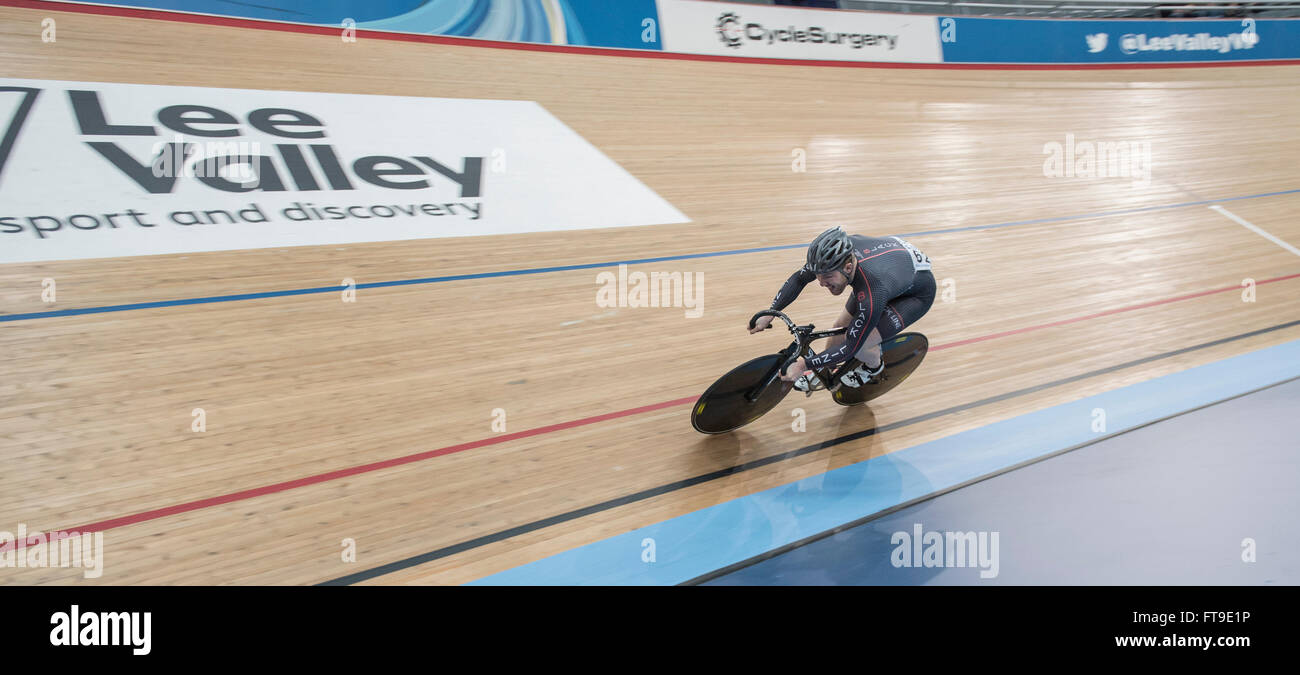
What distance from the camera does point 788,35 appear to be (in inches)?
260

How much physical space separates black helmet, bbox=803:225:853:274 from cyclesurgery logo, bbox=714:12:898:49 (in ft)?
14.6

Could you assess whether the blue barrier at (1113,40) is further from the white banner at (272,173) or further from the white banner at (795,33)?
the white banner at (272,173)

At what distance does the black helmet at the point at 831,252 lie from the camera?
2.42 m

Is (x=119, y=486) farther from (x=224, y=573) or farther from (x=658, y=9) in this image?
(x=658, y=9)

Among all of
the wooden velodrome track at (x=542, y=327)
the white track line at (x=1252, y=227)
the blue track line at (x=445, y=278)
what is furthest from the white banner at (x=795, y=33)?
the white track line at (x=1252, y=227)

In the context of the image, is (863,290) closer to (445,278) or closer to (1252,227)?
(445,278)

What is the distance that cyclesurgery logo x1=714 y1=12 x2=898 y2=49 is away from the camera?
6.34m

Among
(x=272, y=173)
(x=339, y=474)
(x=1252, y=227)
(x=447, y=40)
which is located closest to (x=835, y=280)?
(x=339, y=474)

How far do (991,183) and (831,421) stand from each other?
11.6ft

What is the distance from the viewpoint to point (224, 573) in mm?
2059

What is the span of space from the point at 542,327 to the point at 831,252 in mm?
1499
